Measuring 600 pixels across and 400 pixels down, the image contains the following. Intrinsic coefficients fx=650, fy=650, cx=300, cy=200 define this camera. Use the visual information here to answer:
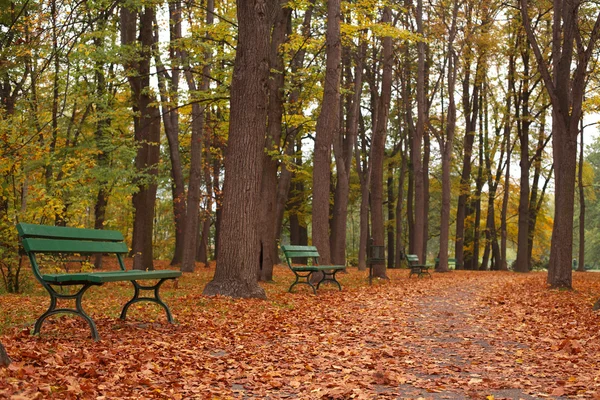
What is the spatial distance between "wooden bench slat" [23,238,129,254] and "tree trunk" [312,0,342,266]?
811 centimetres

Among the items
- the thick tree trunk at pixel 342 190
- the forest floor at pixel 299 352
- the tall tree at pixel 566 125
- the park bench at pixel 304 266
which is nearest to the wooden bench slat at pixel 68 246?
the forest floor at pixel 299 352

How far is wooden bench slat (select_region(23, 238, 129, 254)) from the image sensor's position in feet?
20.7

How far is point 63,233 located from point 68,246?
6.4 inches

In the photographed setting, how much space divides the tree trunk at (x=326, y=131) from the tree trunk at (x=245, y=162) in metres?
4.52

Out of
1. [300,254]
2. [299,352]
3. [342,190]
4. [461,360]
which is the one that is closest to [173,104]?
[300,254]

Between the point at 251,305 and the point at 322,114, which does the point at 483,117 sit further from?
the point at 251,305

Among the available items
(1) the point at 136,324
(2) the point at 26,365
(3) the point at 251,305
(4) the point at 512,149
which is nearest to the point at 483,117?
(4) the point at 512,149

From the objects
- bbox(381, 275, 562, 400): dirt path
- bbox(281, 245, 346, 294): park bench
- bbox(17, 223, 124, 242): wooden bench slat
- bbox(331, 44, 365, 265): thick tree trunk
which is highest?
bbox(331, 44, 365, 265): thick tree trunk

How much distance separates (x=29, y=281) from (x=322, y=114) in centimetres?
754

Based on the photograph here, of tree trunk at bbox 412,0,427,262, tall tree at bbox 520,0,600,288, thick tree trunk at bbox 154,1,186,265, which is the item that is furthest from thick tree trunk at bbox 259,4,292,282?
tree trunk at bbox 412,0,427,262

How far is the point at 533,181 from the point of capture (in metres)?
35.0

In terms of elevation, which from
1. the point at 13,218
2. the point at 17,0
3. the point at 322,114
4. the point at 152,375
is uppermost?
the point at 17,0

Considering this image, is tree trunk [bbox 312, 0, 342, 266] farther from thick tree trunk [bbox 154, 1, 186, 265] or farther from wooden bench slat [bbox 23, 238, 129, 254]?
wooden bench slat [bbox 23, 238, 129, 254]

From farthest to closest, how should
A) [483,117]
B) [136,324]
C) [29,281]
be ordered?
Result: [483,117] < [29,281] < [136,324]
